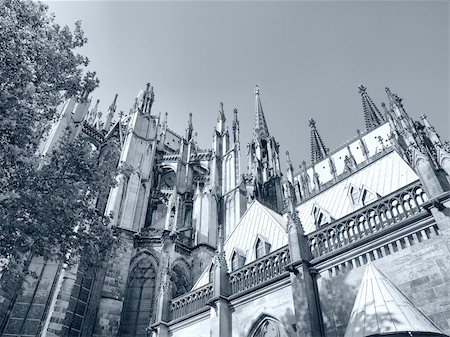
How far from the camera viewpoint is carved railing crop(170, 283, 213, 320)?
14469mm

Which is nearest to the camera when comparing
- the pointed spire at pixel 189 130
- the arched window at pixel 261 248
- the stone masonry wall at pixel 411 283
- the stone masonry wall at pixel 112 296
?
the stone masonry wall at pixel 411 283

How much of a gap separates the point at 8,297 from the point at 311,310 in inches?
516

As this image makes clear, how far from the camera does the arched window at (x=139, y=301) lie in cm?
1781

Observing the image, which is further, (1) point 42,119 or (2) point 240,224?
(2) point 240,224

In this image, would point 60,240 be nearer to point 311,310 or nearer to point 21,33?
point 21,33

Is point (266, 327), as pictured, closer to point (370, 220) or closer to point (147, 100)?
point (370, 220)

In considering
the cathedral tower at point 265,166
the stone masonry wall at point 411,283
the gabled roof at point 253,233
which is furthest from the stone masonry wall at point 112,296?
the cathedral tower at point 265,166

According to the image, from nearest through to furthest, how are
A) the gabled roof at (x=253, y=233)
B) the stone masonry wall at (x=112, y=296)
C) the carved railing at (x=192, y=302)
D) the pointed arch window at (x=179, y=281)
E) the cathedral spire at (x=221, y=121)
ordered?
the carved railing at (x=192, y=302) < the gabled roof at (x=253, y=233) < the stone masonry wall at (x=112, y=296) < the pointed arch window at (x=179, y=281) < the cathedral spire at (x=221, y=121)

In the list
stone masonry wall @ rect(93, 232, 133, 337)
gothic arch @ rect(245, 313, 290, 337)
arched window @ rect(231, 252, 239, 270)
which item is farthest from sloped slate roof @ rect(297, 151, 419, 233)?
stone masonry wall @ rect(93, 232, 133, 337)

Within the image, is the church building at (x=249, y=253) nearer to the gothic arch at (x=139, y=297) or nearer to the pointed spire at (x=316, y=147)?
the gothic arch at (x=139, y=297)

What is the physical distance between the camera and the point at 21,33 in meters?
8.91

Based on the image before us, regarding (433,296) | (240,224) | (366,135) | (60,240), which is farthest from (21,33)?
(366,135)

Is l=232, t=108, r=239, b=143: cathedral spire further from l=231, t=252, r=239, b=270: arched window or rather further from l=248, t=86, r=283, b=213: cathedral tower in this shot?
l=231, t=252, r=239, b=270: arched window

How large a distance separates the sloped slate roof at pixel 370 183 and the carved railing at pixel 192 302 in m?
5.77
